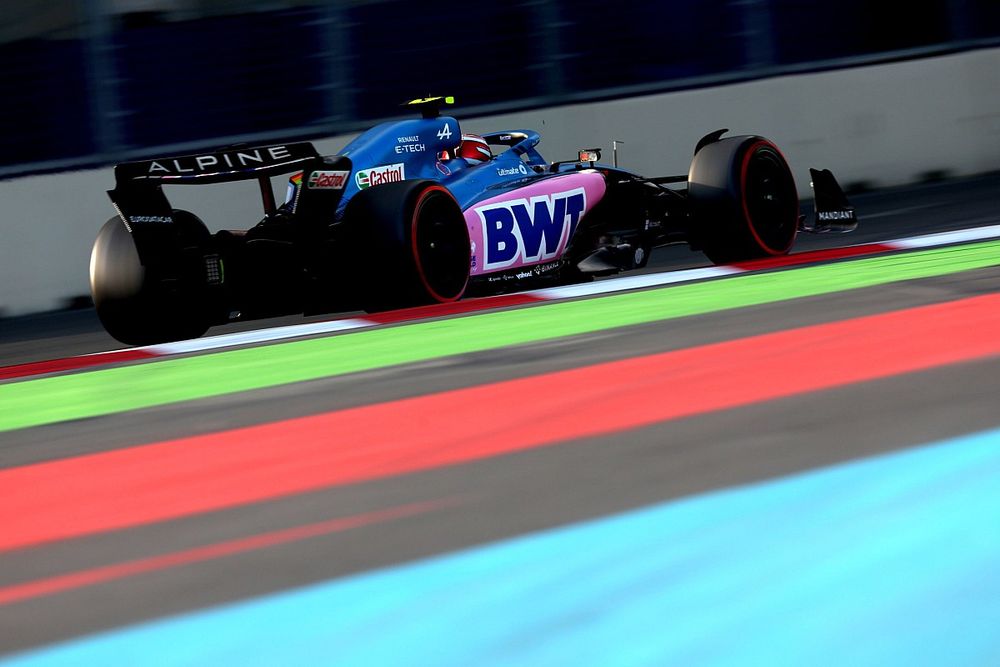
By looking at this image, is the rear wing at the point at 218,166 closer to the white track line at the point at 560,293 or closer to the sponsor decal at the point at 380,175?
the sponsor decal at the point at 380,175

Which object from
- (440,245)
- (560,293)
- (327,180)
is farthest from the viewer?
(560,293)

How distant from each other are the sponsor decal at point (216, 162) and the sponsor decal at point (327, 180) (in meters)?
0.20

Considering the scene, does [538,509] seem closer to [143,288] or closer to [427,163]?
[143,288]

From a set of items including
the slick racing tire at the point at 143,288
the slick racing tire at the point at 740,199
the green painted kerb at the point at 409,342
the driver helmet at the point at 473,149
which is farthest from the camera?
the slick racing tire at the point at 740,199

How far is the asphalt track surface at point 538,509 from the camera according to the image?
2.29 m

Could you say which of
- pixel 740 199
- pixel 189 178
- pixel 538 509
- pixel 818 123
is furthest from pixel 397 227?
pixel 818 123

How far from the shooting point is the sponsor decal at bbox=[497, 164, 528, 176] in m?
7.48

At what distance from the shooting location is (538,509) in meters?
2.96

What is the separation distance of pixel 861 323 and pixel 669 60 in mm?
8787

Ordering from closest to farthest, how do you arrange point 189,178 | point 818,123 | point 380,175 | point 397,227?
point 189,178, point 397,227, point 380,175, point 818,123

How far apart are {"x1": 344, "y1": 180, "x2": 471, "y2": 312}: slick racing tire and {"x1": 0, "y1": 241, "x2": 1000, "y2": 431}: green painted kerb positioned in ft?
1.64

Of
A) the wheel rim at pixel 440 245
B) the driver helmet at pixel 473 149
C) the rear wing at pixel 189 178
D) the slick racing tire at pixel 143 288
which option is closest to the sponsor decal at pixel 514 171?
the driver helmet at pixel 473 149

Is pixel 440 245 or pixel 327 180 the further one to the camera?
pixel 440 245

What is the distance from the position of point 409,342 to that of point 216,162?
136 cm
